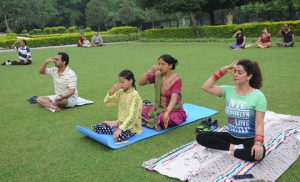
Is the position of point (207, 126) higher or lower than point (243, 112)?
lower

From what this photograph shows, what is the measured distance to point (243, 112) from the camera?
11.1 ft

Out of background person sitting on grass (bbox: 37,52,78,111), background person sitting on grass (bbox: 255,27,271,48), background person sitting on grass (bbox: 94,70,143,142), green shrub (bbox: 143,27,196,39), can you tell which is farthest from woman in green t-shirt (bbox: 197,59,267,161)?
green shrub (bbox: 143,27,196,39)

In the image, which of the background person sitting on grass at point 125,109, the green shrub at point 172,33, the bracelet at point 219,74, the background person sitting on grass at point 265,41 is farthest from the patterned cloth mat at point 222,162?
the green shrub at point 172,33

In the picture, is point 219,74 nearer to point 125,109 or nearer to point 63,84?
point 125,109

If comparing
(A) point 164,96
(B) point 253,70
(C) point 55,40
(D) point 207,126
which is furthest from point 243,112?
(C) point 55,40

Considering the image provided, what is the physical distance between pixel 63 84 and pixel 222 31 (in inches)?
785

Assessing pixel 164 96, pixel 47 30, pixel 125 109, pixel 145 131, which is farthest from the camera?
pixel 47 30

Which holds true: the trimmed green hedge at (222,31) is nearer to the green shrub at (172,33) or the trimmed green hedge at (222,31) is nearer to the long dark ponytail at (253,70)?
the green shrub at (172,33)

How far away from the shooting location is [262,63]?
10781 millimetres

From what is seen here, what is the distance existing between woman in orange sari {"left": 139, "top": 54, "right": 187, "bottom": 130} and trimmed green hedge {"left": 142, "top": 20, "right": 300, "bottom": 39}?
18.7 m

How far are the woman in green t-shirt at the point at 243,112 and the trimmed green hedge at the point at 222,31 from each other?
770 inches

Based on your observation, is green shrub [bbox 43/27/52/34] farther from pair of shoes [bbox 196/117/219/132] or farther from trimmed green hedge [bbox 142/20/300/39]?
pair of shoes [bbox 196/117/219/132]

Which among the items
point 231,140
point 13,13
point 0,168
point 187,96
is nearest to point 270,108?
point 187,96

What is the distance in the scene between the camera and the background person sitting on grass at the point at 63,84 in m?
6.02
